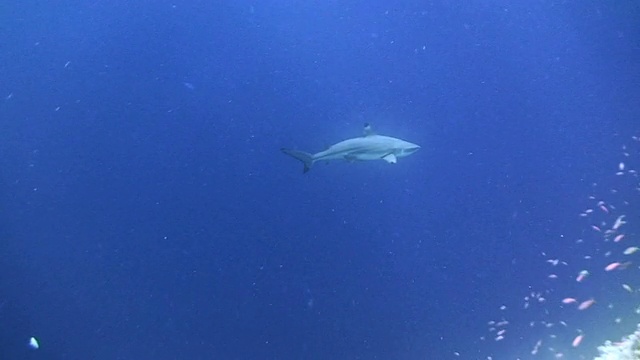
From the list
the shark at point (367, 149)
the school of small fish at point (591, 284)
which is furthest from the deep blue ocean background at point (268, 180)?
the shark at point (367, 149)

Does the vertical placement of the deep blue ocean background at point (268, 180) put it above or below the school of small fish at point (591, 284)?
below

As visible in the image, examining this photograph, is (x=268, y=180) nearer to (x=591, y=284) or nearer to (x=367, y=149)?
(x=367, y=149)

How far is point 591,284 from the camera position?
1397cm

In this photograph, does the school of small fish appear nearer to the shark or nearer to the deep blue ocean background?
the deep blue ocean background

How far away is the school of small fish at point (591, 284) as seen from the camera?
13.2 m

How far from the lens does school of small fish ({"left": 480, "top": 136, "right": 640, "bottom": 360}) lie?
1323cm

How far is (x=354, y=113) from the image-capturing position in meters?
16.8

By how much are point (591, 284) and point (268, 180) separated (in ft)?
29.8

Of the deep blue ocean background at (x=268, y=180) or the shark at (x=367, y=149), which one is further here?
the deep blue ocean background at (x=268, y=180)

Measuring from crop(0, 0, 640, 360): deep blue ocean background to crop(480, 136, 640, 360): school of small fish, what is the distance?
0.55 metres

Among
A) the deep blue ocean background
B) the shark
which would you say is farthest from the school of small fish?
the shark

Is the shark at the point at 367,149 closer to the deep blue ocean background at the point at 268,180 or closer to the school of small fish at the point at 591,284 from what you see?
the deep blue ocean background at the point at 268,180

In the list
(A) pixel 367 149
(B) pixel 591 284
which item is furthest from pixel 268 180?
(B) pixel 591 284

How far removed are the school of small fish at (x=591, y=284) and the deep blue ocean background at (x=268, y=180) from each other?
55 centimetres
